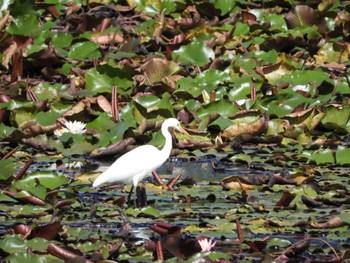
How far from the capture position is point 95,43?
33.9ft

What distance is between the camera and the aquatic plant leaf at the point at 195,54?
973 centimetres

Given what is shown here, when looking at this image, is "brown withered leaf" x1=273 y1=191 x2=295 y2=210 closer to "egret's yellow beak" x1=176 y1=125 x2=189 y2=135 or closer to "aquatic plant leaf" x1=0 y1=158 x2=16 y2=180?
"egret's yellow beak" x1=176 y1=125 x2=189 y2=135

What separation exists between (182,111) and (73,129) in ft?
3.06

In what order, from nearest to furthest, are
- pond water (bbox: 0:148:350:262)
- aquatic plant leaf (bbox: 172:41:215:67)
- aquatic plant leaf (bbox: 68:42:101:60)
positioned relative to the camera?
pond water (bbox: 0:148:350:262) → aquatic plant leaf (bbox: 172:41:215:67) → aquatic plant leaf (bbox: 68:42:101:60)

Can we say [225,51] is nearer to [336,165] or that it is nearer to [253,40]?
[253,40]

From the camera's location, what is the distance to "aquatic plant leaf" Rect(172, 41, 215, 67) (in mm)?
9734

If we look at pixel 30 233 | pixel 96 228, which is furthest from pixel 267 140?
pixel 30 233

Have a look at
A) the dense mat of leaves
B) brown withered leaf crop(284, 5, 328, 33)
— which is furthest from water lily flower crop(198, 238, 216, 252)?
brown withered leaf crop(284, 5, 328, 33)

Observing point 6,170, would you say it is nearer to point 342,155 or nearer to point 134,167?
point 134,167

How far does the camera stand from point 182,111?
335 inches

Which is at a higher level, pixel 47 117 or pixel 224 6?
pixel 47 117

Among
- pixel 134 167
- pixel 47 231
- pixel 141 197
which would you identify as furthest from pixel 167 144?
pixel 47 231

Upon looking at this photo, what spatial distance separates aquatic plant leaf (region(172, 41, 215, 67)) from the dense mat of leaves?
1cm

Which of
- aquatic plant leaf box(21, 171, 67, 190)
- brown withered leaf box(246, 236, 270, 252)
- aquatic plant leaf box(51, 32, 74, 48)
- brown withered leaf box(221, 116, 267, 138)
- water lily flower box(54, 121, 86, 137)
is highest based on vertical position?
brown withered leaf box(246, 236, 270, 252)
